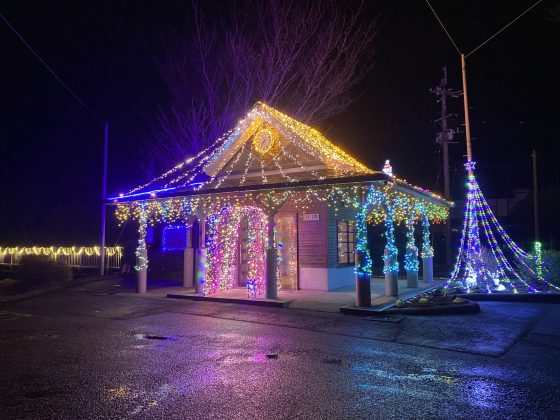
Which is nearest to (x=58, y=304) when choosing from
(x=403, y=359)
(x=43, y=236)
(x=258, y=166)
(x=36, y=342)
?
(x=36, y=342)

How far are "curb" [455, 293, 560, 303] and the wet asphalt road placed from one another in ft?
4.38

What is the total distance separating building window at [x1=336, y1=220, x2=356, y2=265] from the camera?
14.6 m

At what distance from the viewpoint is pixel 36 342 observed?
297 inches

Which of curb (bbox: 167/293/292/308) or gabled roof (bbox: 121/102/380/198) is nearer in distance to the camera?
curb (bbox: 167/293/292/308)

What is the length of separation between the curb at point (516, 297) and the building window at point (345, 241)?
4.14 m

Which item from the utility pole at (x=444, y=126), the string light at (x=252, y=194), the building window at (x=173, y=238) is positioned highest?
the utility pole at (x=444, y=126)

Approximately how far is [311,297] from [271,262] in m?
1.81

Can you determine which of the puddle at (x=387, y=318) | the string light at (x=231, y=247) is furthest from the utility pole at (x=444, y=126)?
the puddle at (x=387, y=318)

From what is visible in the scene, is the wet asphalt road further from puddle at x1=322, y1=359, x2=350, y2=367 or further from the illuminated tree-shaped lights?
the illuminated tree-shaped lights

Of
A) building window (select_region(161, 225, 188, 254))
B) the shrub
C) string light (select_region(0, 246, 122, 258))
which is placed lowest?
the shrub

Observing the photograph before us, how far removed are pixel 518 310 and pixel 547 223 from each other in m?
19.2

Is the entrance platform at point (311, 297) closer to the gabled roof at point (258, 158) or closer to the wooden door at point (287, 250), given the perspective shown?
the wooden door at point (287, 250)

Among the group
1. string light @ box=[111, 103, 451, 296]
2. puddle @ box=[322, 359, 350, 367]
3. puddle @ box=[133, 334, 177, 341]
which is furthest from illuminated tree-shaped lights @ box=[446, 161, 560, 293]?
puddle @ box=[133, 334, 177, 341]

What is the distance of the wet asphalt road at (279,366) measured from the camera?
14.6ft
